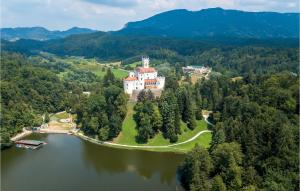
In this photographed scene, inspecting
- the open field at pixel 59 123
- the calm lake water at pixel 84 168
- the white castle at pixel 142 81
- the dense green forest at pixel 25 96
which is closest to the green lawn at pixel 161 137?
the calm lake water at pixel 84 168

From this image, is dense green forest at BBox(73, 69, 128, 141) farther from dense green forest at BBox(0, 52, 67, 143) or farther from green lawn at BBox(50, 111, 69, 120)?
dense green forest at BBox(0, 52, 67, 143)

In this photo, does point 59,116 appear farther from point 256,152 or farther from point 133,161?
point 256,152

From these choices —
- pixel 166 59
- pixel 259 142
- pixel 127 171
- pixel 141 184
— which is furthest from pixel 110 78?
pixel 166 59

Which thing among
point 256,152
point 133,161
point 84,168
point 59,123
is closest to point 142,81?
point 59,123

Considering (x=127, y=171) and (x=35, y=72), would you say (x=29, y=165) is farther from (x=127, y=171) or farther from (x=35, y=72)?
(x=35, y=72)

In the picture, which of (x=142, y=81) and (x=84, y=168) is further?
(x=142, y=81)
